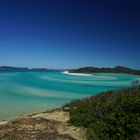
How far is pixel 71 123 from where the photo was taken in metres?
9.01

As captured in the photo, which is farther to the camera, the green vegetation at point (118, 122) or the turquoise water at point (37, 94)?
the turquoise water at point (37, 94)

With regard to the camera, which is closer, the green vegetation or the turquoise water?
the green vegetation

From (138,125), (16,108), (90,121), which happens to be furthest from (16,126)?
(16,108)

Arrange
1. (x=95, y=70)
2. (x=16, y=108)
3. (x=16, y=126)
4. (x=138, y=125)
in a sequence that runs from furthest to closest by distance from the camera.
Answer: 1. (x=95, y=70)
2. (x=16, y=108)
3. (x=16, y=126)
4. (x=138, y=125)

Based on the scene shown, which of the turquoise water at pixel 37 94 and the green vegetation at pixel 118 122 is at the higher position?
the green vegetation at pixel 118 122

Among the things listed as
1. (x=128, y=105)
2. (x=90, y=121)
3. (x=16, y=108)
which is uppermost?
(x=128, y=105)

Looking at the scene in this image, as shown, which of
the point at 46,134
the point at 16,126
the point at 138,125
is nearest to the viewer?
the point at 138,125

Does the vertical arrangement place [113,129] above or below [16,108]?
above

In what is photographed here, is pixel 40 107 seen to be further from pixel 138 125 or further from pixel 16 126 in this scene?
pixel 138 125

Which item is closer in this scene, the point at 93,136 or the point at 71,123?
the point at 93,136

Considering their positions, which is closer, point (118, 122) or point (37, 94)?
point (118, 122)

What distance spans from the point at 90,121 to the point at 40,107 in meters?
11.6

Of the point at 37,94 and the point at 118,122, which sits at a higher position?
the point at 118,122

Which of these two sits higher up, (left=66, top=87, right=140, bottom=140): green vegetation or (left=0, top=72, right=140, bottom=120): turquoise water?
(left=66, top=87, right=140, bottom=140): green vegetation
